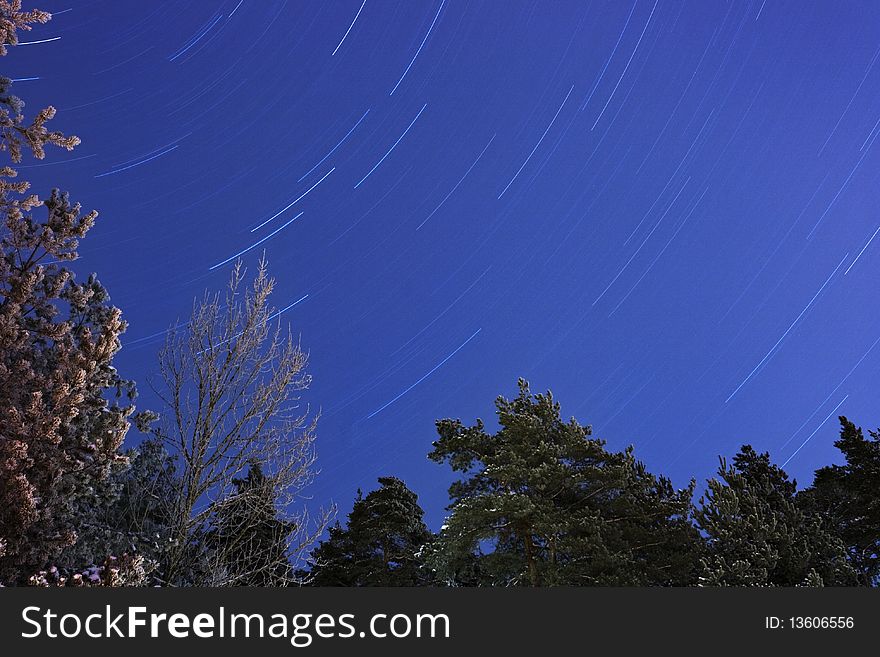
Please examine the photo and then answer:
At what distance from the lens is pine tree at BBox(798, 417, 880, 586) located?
18.7 metres

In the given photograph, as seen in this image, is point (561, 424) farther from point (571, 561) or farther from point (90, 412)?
point (90, 412)

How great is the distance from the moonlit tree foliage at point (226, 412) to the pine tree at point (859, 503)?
649 inches

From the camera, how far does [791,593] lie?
7078 millimetres

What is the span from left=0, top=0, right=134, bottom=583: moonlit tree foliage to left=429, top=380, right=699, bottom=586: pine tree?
32.1 feet

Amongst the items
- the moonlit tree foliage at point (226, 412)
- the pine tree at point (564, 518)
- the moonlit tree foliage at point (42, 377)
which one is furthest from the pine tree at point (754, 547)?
the moonlit tree foliage at point (42, 377)

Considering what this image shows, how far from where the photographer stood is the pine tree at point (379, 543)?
25156mm

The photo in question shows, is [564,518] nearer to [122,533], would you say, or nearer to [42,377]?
[122,533]

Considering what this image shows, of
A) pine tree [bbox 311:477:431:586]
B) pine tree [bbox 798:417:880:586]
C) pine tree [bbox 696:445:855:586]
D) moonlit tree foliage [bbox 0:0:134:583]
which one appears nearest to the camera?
moonlit tree foliage [bbox 0:0:134:583]

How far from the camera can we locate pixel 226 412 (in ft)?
29.6

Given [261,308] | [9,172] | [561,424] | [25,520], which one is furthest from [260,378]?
[561,424]

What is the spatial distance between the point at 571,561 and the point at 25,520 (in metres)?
12.1

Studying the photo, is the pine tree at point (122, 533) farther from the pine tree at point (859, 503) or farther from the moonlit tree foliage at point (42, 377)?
the pine tree at point (859, 503)

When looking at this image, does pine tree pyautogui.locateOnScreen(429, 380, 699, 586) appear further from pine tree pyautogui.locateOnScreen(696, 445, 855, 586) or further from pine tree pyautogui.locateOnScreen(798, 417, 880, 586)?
pine tree pyautogui.locateOnScreen(798, 417, 880, 586)

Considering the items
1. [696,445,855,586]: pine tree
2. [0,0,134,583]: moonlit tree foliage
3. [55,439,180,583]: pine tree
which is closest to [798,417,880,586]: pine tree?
[696,445,855,586]: pine tree
